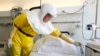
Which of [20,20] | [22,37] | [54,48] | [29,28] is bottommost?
[54,48]

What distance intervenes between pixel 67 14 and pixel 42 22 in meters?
0.75

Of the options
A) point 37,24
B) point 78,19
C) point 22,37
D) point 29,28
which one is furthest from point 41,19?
point 78,19

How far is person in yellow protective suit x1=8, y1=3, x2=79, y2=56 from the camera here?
1877 mm

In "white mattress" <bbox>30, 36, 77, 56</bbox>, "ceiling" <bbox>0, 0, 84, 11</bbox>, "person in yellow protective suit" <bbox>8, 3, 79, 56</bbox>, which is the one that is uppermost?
"ceiling" <bbox>0, 0, 84, 11</bbox>

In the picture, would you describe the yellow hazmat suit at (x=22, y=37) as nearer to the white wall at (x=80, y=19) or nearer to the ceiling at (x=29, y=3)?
the white wall at (x=80, y=19)

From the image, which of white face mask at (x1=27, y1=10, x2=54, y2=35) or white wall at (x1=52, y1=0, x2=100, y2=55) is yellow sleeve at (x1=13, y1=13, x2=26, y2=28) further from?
white wall at (x1=52, y1=0, x2=100, y2=55)

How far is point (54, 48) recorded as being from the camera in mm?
1848

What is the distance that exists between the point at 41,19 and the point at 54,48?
41 cm

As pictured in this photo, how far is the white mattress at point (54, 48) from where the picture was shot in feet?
5.91

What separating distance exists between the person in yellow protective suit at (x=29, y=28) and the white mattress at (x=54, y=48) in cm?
13

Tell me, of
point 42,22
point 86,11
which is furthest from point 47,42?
point 86,11

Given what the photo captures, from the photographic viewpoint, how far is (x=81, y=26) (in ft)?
8.34

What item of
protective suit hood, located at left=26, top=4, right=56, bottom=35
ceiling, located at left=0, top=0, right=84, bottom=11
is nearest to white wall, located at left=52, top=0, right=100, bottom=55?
ceiling, located at left=0, top=0, right=84, bottom=11

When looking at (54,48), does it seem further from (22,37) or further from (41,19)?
(22,37)
